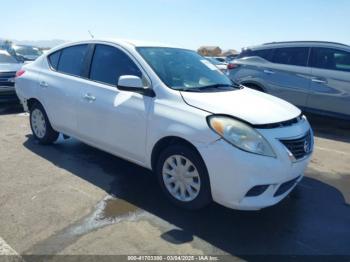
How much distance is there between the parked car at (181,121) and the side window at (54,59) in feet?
0.44

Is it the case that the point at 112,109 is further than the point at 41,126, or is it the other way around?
the point at 41,126

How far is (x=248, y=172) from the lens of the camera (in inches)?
121

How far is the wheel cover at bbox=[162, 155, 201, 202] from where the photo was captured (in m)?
3.47

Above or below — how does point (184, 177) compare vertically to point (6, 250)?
above

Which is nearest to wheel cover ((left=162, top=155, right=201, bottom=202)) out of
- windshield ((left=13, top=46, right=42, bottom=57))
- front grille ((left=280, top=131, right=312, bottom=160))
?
front grille ((left=280, top=131, right=312, bottom=160))

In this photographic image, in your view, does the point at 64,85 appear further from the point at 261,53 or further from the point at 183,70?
the point at 261,53

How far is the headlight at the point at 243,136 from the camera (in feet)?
10.2

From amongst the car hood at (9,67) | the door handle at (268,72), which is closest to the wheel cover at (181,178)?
the door handle at (268,72)

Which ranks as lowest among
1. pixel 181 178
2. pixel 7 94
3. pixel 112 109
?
pixel 7 94

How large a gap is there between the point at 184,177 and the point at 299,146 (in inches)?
45.9

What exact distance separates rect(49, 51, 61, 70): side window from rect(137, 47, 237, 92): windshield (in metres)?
1.73

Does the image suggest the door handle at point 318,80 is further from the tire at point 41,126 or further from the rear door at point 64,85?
the tire at point 41,126

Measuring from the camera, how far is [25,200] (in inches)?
148

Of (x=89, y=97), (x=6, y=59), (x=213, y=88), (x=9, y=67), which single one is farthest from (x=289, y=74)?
(x=6, y=59)
